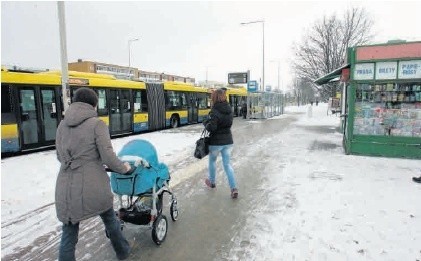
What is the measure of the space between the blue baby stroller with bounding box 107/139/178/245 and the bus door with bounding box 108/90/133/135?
10.8 meters

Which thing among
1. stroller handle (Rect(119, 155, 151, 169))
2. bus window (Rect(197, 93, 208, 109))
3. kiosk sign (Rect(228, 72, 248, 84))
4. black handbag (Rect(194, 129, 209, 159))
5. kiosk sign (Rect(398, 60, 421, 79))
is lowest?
black handbag (Rect(194, 129, 209, 159))

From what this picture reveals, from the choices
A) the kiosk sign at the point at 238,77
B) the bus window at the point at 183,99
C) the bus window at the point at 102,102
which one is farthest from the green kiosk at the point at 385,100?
the kiosk sign at the point at 238,77

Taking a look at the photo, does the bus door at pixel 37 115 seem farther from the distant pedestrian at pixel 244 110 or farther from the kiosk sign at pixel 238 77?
the kiosk sign at pixel 238 77

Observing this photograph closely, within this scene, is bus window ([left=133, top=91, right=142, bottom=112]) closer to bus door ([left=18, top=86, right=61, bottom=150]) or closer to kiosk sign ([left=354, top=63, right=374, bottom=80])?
bus door ([left=18, top=86, right=61, bottom=150])

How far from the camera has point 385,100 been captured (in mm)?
9156

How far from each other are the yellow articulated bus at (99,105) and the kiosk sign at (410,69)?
1069cm

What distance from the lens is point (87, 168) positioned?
3.06 metres

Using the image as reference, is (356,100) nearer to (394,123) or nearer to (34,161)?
(394,123)

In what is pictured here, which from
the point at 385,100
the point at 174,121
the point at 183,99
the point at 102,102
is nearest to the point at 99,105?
the point at 102,102

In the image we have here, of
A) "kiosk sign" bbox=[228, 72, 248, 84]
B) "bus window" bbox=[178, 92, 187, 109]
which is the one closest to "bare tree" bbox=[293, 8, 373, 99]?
"kiosk sign" bbox=[228, 72, 248, 84]

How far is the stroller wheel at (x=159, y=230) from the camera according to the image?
3840mm

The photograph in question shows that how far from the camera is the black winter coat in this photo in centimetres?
548

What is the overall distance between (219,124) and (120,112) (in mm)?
10171

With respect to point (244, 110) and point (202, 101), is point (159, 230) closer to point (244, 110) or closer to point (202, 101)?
point (202, 101)
